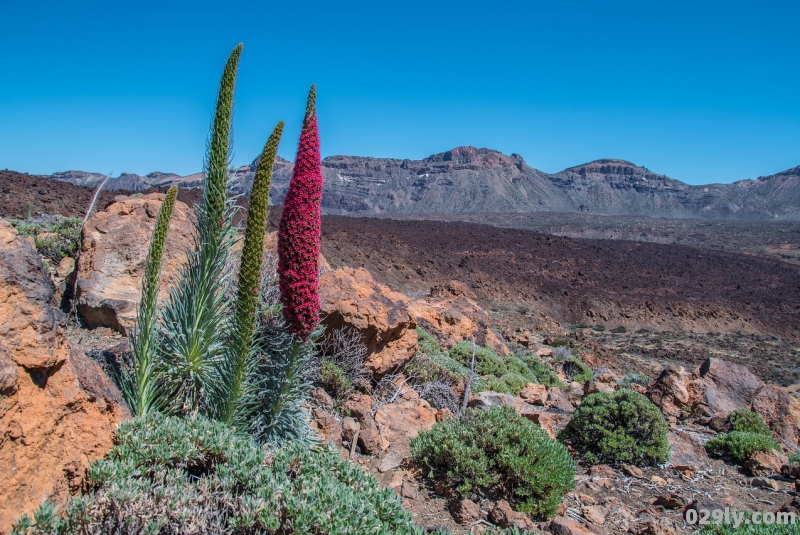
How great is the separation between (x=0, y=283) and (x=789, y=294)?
1607 inches

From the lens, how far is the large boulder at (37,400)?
7.16 ft

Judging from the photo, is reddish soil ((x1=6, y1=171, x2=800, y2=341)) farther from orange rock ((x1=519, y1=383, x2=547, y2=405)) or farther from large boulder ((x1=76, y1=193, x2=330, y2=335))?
large boulder ((x1=76, y1=193, x2=330, y2=335))

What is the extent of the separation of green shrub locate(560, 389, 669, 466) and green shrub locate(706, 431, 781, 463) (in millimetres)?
943

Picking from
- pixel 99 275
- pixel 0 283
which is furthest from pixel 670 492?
pixel 99 275

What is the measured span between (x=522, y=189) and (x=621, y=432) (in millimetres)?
130573

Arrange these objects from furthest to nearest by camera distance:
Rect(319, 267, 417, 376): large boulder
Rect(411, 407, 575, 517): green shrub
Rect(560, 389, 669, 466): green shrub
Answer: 1. Rect(319, 267, 417, 376): large boulder
2. Rect(560, 389, 669, 466): green shrub
3. Rect(411, 407, 575, 517): green shrub

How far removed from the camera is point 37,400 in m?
2.37

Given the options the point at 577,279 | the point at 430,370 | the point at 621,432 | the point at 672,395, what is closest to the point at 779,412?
the point at 672,395

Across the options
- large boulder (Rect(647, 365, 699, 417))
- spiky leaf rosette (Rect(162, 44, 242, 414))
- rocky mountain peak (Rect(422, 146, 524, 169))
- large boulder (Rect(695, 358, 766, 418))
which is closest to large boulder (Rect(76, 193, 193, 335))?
spiky leaf rosette (Rect(162, 44, 242, 414))

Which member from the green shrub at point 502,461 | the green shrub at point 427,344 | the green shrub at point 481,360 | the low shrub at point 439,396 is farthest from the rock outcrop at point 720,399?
the green shrub at point 502,461

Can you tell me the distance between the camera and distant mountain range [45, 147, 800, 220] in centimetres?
11744

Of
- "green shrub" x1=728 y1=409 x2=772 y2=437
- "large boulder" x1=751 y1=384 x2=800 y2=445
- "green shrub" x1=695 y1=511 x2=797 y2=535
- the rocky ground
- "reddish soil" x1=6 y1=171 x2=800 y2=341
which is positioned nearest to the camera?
the rocky ground

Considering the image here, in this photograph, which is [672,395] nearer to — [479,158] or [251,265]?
[251,265]

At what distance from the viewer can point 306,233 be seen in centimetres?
304
